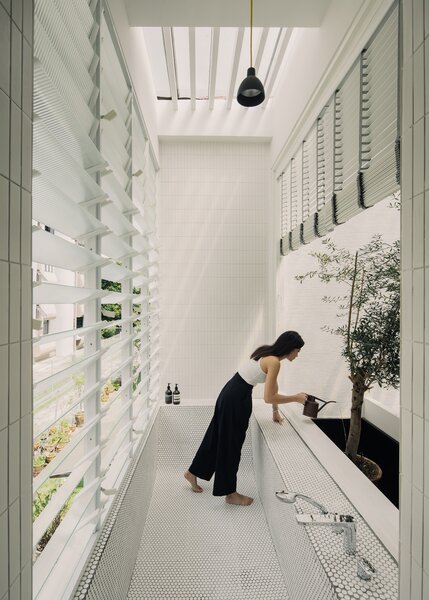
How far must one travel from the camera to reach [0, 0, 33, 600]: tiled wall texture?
0.62m

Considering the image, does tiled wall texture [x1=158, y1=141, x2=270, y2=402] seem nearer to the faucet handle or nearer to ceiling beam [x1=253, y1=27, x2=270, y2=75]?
ceiling beam [x1=253, y1=27, x2=270, y2=75]

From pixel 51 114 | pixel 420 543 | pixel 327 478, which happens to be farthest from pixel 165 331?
pixel 420 543

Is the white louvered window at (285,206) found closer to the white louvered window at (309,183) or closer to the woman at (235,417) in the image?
the white louvered window at (309,183)

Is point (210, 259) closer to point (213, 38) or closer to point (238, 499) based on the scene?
point (213, 38)

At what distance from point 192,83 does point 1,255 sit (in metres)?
2.68

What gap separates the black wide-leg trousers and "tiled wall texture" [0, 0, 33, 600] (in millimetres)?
1760

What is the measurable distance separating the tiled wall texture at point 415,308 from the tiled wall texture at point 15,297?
30.6 inches

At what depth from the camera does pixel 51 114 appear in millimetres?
961

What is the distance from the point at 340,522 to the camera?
1.21 metres

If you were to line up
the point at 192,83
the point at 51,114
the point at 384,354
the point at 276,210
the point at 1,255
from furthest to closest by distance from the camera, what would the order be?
the point at 276,210 → the point at 192,83 → the point at 384,354 → the point at 51,114 → the point at 1,255

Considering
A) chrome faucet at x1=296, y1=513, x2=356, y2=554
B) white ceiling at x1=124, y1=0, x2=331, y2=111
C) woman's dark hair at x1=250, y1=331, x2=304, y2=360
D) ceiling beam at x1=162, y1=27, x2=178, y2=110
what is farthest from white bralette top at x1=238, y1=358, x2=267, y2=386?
ceiling beam at x1=162, y1=27, x2=178, y2=110

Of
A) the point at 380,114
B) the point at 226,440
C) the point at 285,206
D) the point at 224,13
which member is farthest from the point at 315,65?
the point at 226,440

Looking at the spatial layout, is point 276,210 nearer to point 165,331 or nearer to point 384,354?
point 165,331

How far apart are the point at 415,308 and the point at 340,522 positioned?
808 mm
